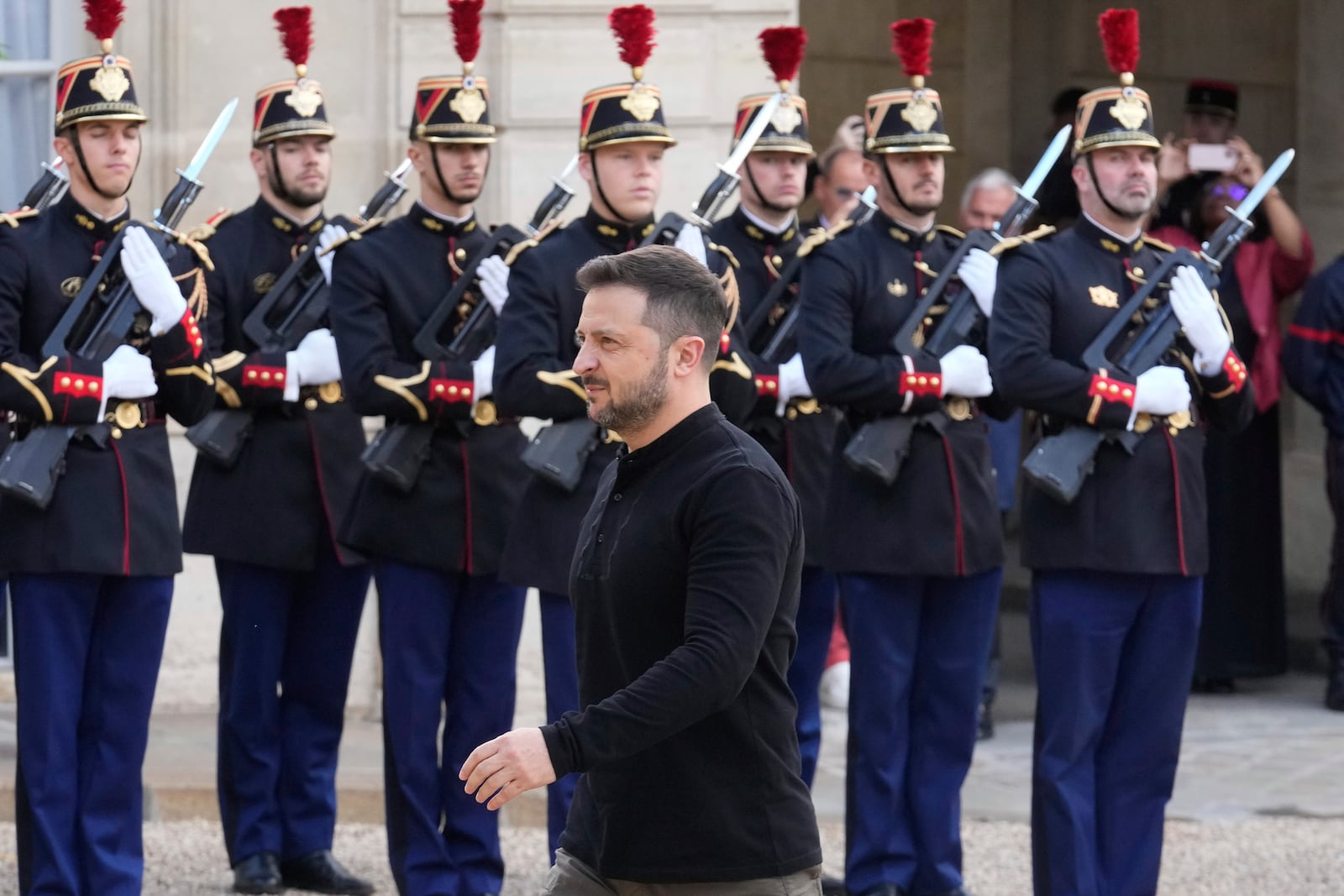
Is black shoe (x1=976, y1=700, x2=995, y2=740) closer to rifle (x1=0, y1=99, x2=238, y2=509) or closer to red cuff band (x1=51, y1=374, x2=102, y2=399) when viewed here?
rifle (x1=0, y1=99, x2=238, y2=509)

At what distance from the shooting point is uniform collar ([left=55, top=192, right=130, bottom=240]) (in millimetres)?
5641

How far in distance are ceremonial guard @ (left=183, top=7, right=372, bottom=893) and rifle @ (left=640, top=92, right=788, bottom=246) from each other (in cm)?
98

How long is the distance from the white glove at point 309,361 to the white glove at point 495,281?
19.5 inches

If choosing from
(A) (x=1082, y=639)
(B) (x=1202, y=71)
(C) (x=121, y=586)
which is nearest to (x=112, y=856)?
(C) (x=121, y=586)

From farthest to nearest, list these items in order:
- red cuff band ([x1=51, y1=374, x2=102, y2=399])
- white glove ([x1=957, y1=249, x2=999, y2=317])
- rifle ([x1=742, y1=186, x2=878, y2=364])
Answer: rifle ([x1=742, y1=186, x2=878, y2=364]), white glove ([x1=957, y1=249, x2=999, y2=317]), red cuff band ([x1=51, y1=374, x2=102, y2=399])

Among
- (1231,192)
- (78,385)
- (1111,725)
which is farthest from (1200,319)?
(1231,192)

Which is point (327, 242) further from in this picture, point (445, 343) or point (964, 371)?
point (964, 371)

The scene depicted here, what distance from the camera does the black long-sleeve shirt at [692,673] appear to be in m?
3.44

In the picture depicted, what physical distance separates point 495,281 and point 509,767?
2.94 metres

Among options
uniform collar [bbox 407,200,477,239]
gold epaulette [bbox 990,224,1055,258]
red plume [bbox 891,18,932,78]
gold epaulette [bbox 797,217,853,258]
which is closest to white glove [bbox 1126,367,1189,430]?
gold epaulette [bbox 990,224,1055,258]

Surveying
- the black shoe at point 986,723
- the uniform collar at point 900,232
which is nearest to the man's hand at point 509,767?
the uniform collar at point 900,232

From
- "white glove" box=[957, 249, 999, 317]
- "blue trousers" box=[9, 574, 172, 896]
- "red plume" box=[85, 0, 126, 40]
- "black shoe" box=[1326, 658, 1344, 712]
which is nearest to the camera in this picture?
"blue trousers" box=[9, 574, 172, 896]

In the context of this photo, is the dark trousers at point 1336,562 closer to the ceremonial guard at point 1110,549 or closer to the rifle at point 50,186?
the ceremonial guard at point 1110,549

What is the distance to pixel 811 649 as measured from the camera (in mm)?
6762
